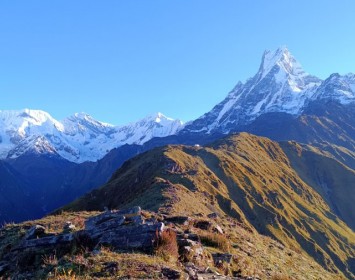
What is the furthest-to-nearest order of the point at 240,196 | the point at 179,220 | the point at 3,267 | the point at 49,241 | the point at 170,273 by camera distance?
the point at 240,196
the point at 179,220
the point at 49,241
the point at 3,267
the point at 170,273

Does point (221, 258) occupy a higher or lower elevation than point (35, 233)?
lower

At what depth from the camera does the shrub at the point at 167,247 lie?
62.5ft

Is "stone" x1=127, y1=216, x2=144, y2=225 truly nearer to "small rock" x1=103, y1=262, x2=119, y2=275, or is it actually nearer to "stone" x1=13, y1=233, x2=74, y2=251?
"stone" x1=13, y1=233, x2=74, y2=251

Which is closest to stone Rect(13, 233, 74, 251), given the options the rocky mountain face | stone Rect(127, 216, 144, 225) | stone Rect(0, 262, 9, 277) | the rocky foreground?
the rocky foreground

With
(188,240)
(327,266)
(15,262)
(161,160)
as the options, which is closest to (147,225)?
(188,240)

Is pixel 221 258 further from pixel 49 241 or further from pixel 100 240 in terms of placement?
pixel 49 241

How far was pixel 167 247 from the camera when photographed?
19672 mm

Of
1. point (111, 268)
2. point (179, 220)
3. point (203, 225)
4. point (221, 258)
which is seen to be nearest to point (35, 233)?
point (179, 220)

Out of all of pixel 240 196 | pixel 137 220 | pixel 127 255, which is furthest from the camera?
pixel 240 196

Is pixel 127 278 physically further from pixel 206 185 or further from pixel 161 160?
pixel 161 160

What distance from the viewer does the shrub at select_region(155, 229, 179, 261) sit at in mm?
19062

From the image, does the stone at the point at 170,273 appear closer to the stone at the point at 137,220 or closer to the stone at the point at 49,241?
the stone at the point at 137,220

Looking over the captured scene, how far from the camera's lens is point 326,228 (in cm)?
17562

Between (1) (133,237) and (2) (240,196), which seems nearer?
(1) (133,237)
